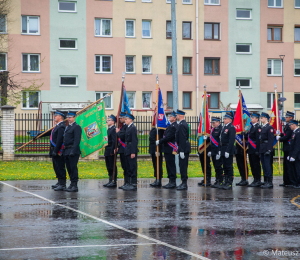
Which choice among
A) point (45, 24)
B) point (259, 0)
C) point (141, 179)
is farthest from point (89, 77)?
point (141, 179)

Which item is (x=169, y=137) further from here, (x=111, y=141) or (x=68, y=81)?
(x=68, y=81)

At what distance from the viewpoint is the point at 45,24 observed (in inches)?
1415

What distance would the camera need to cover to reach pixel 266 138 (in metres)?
13.2

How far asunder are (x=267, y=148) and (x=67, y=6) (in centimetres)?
2723

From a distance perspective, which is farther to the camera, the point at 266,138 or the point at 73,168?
the point at 266,138

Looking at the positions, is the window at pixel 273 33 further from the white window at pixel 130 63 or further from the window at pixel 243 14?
the white window at pixel 130 63

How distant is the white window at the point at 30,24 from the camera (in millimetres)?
35812

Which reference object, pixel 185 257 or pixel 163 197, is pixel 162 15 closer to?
pixel 163 197

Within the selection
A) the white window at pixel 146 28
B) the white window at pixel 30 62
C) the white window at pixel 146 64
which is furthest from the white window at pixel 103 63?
the white window at pixel 30 62

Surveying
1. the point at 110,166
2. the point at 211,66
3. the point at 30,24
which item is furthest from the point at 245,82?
the point at 110,166

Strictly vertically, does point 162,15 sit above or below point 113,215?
above

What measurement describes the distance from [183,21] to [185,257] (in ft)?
113

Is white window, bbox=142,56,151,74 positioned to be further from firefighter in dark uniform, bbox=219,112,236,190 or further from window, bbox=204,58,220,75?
firefighter in dark uniform, bbox=219,112,236,190

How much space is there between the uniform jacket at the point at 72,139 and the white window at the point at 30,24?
26013 mm
